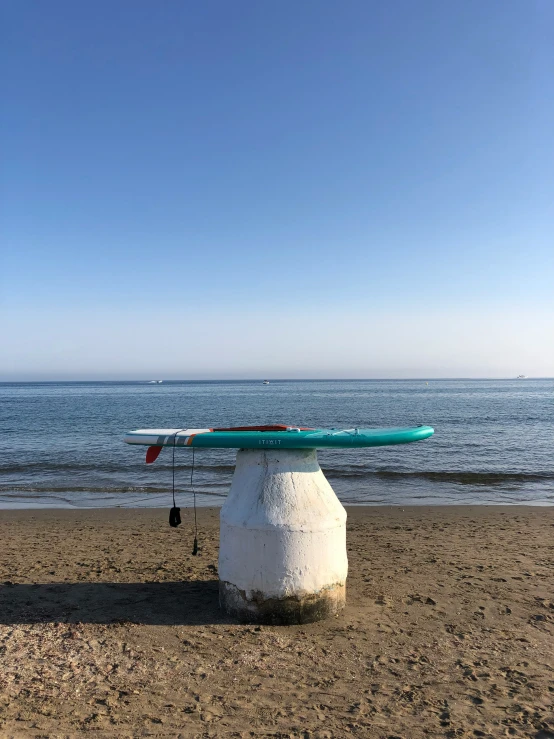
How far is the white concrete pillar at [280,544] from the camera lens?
4.67m

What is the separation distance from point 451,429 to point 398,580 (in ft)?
81.7

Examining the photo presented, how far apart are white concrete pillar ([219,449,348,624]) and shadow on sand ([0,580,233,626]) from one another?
1.50ft

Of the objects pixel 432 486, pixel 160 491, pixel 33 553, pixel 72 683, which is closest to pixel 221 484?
pixel 160 491

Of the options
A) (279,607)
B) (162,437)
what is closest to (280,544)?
(279,607)

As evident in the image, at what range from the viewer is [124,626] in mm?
4863

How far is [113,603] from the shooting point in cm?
548

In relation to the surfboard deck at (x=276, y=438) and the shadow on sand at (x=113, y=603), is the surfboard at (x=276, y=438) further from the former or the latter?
the shadow on sand at (x=113, y=603)

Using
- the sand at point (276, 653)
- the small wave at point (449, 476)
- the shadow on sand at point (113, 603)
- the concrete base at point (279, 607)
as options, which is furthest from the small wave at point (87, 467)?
the concrete base at point (279, 607)

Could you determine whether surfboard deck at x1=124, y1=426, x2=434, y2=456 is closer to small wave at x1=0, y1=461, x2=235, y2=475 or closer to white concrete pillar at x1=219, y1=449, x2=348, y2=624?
white concrete pillar at x1=219, y1=449, x2=348, y2=624

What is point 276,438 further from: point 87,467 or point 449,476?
→ point 87,467

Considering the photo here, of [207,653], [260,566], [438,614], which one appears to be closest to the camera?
[207,653]

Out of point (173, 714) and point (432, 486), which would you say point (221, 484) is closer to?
point (432, 486)

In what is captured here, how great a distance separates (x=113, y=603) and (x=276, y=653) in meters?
2.01

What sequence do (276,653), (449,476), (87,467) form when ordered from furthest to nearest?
1. (87,467)
2. (449,476)
3. (276,653)
